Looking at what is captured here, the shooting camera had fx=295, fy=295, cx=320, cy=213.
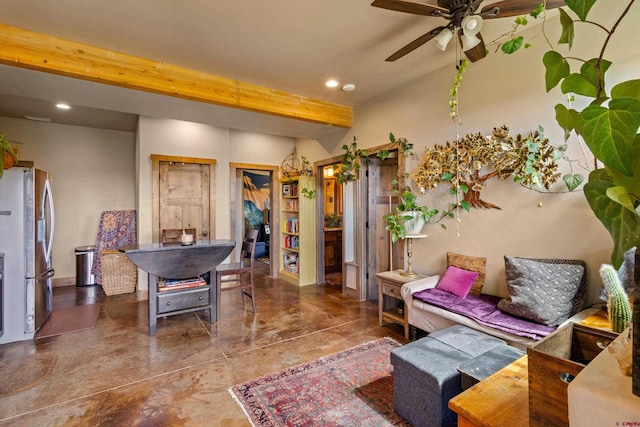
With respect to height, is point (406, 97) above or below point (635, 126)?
above

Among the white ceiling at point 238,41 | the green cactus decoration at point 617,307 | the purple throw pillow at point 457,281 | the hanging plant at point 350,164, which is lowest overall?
the purple throw pillow at point 457,281

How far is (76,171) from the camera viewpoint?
16.6 feet

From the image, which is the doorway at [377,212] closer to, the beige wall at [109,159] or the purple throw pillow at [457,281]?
the purple throw pillow at [457,281]

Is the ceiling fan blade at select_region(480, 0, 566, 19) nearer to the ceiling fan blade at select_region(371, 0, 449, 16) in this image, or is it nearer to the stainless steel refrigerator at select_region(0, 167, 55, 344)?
the ceiling fan blade at select_region(371, 0, 449, 16)

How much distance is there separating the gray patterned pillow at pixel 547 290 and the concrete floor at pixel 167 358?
1.20 meters

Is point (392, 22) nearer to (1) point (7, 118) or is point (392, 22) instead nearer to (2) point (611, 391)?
(2) point (611, 391)

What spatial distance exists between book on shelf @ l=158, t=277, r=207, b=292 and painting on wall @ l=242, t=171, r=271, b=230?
3.77 meters

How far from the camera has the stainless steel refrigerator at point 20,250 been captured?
2.81 metres

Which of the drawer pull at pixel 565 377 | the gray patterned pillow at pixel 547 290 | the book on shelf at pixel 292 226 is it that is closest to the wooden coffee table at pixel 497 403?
the drawer pull at pixel 565 377

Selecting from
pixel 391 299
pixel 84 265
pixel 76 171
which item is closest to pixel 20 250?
pixel 84 265

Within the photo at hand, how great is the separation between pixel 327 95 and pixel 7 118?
4.98 meters

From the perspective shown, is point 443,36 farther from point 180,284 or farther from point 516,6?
point 180,284

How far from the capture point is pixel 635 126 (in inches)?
16.0

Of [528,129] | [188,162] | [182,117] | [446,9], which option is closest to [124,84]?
[182,117]
